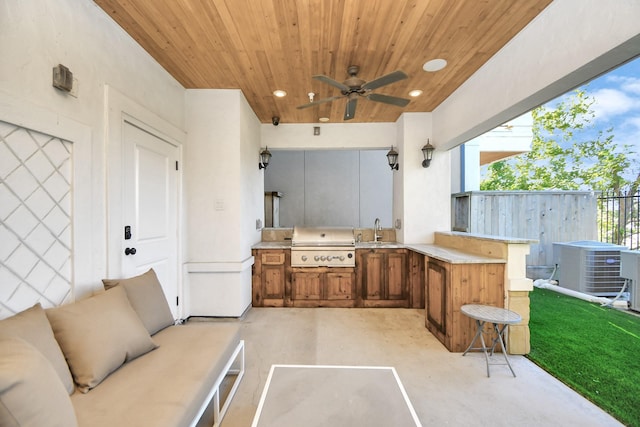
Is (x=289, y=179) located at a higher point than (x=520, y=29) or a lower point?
lower

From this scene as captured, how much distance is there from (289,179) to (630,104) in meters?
15.1

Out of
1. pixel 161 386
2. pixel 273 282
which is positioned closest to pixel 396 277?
pixel 273 282

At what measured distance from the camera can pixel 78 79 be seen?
1.72 m

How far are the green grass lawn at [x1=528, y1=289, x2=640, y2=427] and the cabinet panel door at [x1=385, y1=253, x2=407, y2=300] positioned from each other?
1.46m

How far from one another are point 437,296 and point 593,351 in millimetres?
1393

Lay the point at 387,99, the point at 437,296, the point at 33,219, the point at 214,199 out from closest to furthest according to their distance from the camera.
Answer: the point at 33,219
the point at 387,99
the point at 437,296
the point at 214,199

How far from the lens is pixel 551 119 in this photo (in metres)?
8.21

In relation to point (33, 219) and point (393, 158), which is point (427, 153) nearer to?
point (393, 158)

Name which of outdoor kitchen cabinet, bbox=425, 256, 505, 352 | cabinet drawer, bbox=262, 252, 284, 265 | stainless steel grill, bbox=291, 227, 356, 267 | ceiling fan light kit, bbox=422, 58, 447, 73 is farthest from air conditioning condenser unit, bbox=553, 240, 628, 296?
cabinet drawer, bbox=262, 252, 284, 265

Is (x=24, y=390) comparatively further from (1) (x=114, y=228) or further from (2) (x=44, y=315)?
(1) (x=114, y=228)

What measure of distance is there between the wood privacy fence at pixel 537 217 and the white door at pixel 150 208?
467 cm

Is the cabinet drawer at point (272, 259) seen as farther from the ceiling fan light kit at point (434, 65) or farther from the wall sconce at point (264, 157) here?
the ceiling fan light kit at point (434, 65)

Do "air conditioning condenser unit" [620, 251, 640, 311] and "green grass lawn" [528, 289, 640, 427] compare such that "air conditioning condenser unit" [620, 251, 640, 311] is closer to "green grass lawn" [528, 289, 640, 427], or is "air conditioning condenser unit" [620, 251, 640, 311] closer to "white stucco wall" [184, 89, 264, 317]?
"green grass lawn" [528, 289, 640, 427]

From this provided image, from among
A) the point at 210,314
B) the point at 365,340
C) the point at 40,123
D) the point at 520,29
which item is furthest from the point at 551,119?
the point at 40,123
